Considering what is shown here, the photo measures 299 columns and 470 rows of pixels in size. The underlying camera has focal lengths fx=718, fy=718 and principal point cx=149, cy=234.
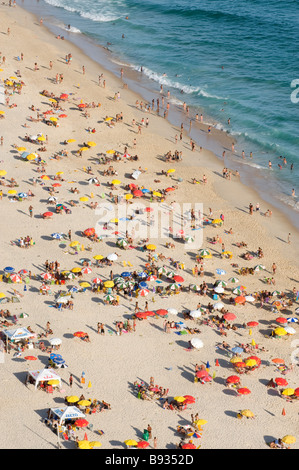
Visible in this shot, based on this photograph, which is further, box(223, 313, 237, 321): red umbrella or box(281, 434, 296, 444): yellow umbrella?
box(223, 313, 237, 321): red umbrella

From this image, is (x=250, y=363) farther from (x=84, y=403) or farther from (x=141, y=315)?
(x=84, y=403)

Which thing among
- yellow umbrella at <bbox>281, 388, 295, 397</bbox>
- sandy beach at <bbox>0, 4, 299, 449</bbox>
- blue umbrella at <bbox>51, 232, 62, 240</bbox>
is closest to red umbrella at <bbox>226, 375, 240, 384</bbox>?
sandy beach at <bbox>0, 4, 299, 449</bbox>

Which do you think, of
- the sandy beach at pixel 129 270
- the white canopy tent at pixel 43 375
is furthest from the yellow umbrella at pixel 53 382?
the sandy beach at pixel 129 270

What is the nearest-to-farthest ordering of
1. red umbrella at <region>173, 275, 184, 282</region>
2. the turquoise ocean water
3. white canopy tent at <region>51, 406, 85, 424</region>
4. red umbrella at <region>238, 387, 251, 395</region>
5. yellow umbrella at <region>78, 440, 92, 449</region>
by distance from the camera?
1. yellow umbrella at <region>78, 440, 92, 449</region>
2. white canopy tent at <region>51, 406, 85, 424</region>
3. red umbrella at <region>238, 387, 251, 395</region>
4. red umbrella at <region>173, 275, 184, 282</region>
5. the turquoise ocean water

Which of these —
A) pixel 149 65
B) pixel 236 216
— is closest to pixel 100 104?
pixel 149 65

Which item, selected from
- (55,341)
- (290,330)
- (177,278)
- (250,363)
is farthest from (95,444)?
(177,278)

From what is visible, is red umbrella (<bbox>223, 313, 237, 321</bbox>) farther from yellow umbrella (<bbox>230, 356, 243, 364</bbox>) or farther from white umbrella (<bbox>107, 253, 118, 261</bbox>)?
white umbrella (<bbox>107, 253, 118, 261</bbox>)
